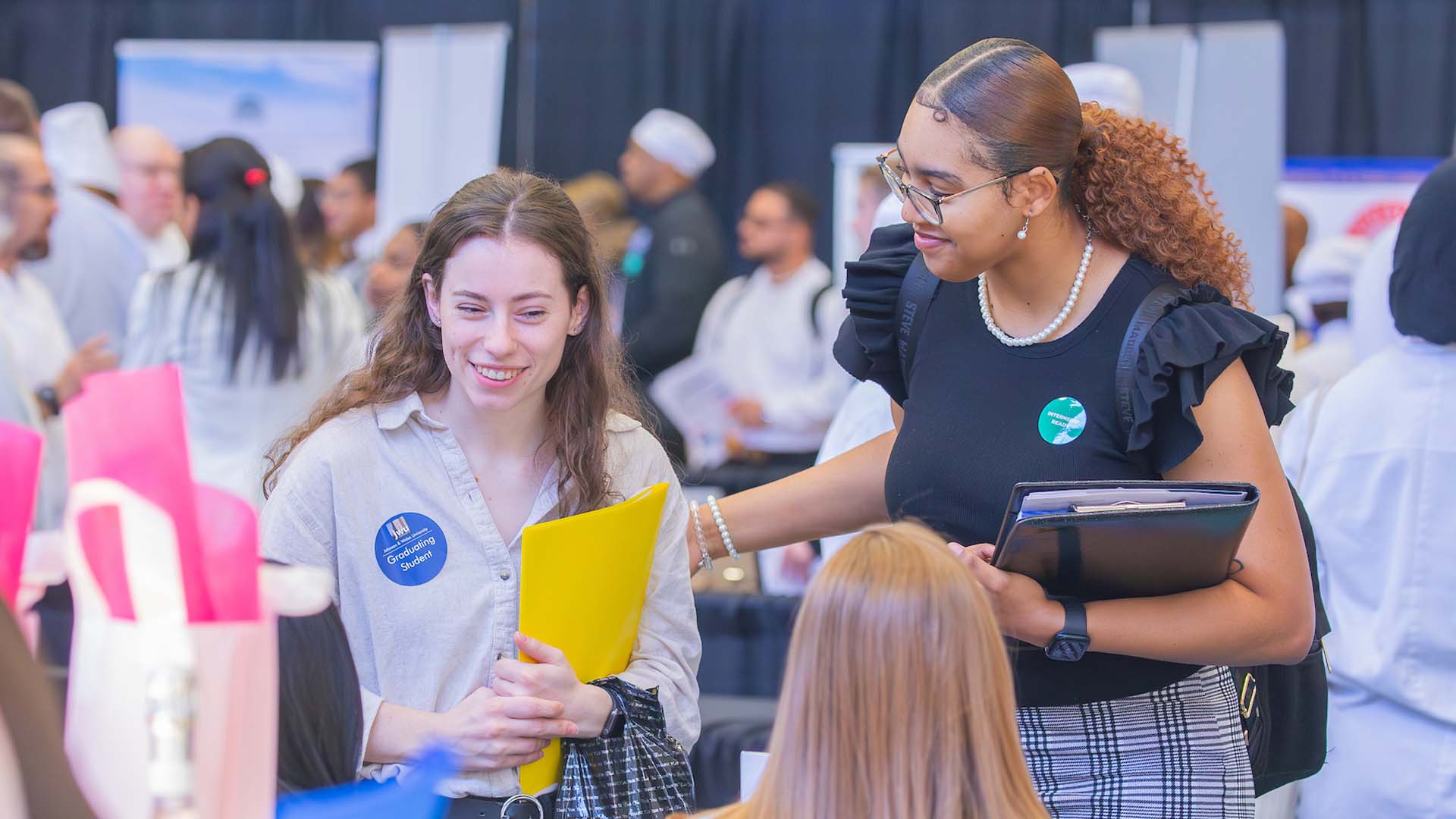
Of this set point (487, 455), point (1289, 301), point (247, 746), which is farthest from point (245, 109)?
point (247, 746)

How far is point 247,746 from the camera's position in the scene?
81 cm

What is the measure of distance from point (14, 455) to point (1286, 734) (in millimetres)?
1692

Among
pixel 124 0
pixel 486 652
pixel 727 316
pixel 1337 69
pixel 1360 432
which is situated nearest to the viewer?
pixel 486 652

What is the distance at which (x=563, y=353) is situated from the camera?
2053mm

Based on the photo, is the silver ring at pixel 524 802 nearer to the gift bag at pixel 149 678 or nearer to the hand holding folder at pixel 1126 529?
the hand holding folder at pixel 1126 529

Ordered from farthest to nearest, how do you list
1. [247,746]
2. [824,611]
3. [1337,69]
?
[1337,69] → [824,611] → [247,746]

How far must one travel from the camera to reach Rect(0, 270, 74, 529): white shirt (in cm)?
389

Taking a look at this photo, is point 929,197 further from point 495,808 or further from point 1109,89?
point 1109,89

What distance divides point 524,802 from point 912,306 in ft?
2.81

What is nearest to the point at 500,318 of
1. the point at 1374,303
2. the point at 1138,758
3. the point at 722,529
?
the point at 722,529

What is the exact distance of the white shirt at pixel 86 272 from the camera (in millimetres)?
4832

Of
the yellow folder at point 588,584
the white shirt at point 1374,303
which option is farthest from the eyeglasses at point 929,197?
the white shirt at point 1374,303

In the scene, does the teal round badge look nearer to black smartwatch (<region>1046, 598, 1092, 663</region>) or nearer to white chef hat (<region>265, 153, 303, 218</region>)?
black smartwatch (<region>1046, 598, 1092, 663</region>)

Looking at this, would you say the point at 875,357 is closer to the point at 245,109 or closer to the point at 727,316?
the point at 727,316
